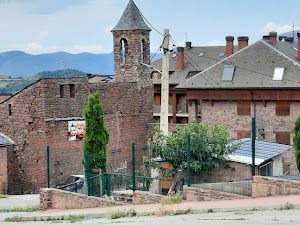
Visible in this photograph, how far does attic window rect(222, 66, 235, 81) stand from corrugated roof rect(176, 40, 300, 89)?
24 cm

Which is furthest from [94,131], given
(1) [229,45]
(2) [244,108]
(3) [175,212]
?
(1) [229,45]

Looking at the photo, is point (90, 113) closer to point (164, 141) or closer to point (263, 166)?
point (164, 141)

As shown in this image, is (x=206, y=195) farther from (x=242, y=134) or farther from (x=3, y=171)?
(x=242, y=134)

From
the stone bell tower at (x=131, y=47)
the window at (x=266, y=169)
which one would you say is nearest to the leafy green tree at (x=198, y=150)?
the window at (x=266, y=169)

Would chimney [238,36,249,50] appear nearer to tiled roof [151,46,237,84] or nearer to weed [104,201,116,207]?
tiled roof [151,46,237,84]

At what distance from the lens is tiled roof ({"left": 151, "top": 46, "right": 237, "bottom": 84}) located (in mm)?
62300

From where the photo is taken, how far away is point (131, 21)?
127 feet

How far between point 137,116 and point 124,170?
683 cm

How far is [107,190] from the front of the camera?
72.0ft

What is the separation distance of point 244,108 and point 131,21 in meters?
9.51

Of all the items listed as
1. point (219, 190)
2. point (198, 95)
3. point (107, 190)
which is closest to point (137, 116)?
point (198, 95)

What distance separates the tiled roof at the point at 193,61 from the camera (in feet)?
204

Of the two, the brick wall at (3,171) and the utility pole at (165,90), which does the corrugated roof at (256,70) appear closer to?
the utility pole at (165,90)

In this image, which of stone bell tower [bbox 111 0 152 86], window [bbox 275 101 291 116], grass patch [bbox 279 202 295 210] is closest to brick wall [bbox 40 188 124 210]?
grass patch [bbox 279 202 295 210]
